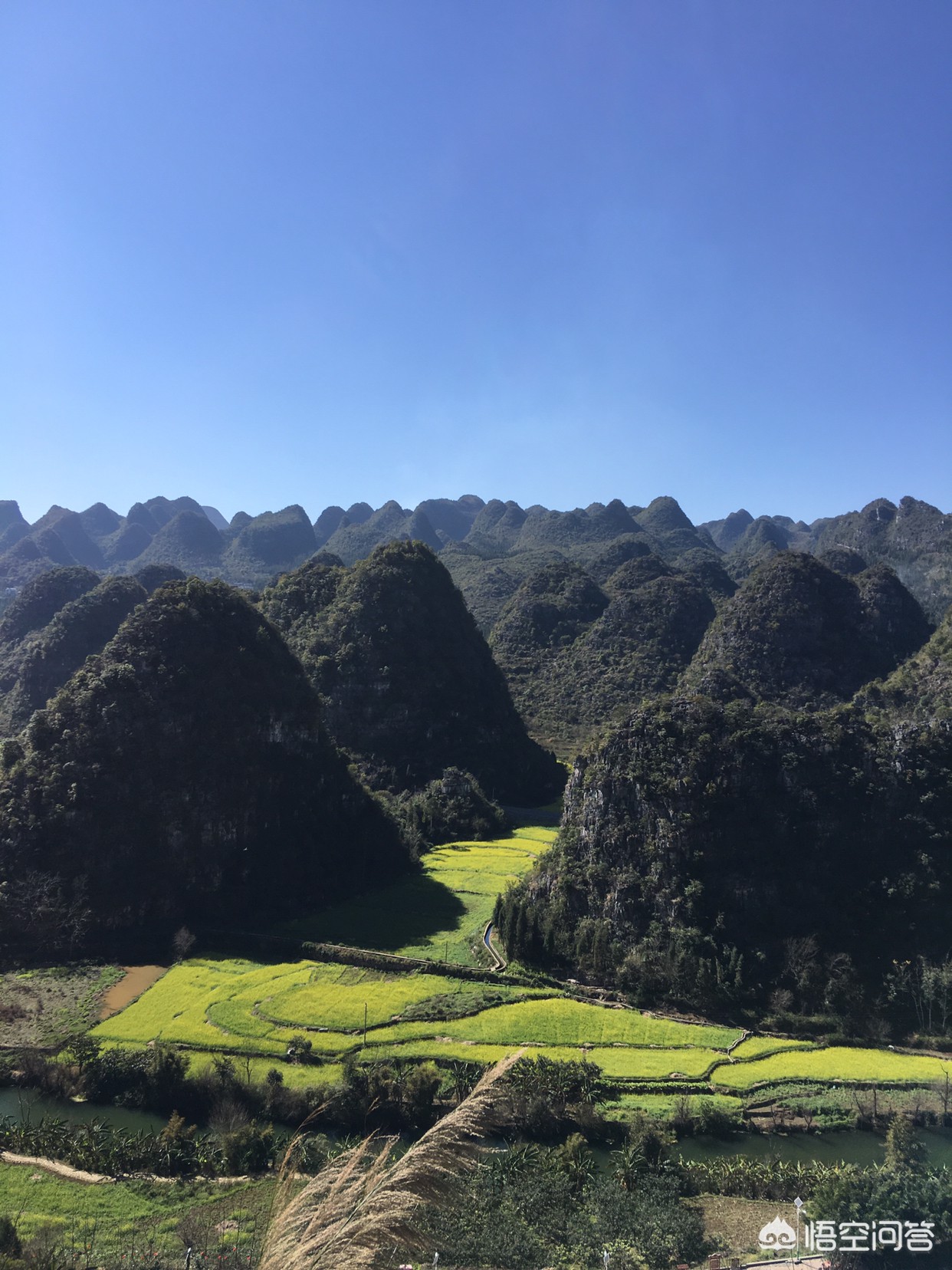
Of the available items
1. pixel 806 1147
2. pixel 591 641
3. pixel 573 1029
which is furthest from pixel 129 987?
pixel 591 641

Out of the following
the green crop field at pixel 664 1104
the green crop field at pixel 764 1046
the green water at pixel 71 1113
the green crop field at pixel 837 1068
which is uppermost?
the green crop field at pixel 837 1068

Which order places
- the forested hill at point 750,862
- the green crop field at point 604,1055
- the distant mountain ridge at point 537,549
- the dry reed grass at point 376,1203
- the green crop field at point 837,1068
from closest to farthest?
the dry reed grass at point 376,1203
the green crop field at point 837,1068
the green crop field at point 604,1055
the forested hill at point 750,862
the distant mountain ridge at point 537,549

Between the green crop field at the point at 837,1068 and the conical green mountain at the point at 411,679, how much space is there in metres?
44.6

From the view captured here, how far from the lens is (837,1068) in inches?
1070

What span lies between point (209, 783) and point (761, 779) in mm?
33569

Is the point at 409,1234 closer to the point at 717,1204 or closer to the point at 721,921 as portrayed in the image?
the point at 717,1204

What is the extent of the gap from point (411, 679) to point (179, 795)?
30.3m

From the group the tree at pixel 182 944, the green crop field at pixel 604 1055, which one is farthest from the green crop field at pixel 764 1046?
the tree at pixel 182 944

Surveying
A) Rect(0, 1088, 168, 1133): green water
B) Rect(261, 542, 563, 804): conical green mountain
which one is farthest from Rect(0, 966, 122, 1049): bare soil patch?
Rect(261, 542, 563, 804): conical green mountain

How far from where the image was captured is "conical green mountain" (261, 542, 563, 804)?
7231 centimetres

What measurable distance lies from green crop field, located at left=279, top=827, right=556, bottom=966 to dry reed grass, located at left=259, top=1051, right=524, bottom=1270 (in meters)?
33.7

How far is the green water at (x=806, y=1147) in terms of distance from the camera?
2273 cm

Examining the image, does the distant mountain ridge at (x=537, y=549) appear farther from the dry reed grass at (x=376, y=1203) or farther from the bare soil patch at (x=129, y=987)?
the dry reed grass at (x=376, y=1203)

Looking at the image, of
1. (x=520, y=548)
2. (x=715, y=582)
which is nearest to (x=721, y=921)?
(x=715, y=582)
